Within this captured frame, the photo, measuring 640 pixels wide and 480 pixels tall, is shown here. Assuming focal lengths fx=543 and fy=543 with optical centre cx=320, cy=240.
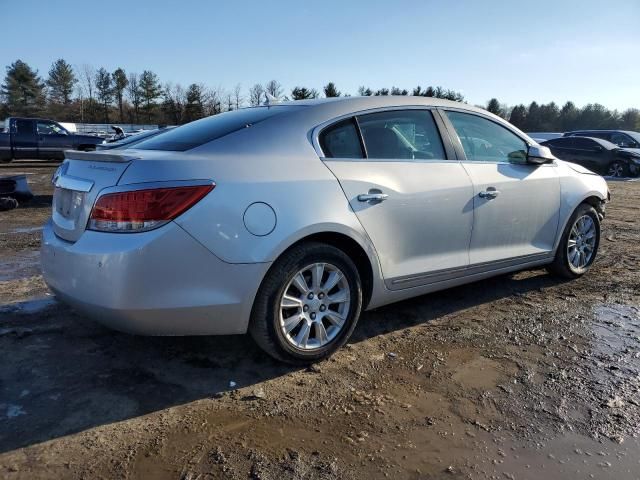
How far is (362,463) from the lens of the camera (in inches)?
93.7

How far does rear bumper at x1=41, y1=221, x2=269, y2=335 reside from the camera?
8.84 feet

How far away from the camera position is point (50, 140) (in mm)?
18688

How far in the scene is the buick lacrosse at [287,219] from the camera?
276 cm

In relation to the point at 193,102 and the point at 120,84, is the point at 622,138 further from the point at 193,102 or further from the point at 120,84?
the point at 120,84

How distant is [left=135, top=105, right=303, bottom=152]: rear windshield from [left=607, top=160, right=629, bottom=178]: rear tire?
18.2 meters

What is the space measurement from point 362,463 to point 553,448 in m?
0.91

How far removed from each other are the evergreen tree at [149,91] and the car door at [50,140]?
172 feet

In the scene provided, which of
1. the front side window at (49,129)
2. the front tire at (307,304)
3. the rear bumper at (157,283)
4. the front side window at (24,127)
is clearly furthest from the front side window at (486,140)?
the front side window at (24,127)

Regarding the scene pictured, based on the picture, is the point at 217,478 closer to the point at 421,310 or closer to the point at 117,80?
the point at 421,310

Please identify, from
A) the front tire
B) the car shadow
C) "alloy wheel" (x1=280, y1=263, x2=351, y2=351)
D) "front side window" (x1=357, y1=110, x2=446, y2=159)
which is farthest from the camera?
"front side window" (x1=357, y1=110, x2=446, y2=159)

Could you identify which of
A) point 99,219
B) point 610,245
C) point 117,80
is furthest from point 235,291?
point 117,80

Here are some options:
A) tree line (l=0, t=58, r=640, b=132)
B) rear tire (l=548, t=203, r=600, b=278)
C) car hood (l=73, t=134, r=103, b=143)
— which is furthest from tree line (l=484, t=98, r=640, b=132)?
rear tire (l=548, t=203, r=600, b=278)

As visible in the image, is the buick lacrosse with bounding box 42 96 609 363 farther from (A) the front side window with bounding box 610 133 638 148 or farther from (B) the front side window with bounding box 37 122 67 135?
(A) the front side window with bounding box 610 133 638 148

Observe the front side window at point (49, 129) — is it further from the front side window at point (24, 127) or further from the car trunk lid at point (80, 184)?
the car trunk lid at point (80, 184)
